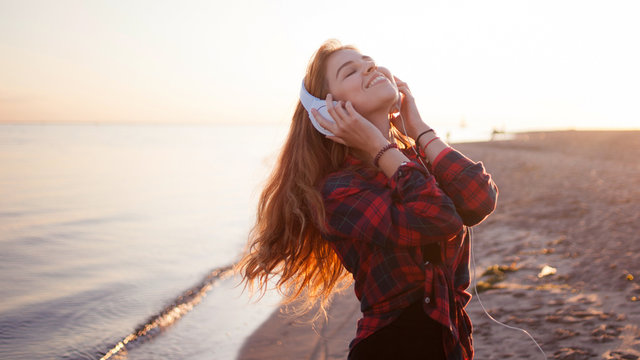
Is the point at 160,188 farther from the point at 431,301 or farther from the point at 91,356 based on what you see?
the point at 431,301

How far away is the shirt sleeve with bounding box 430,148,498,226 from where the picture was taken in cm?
194

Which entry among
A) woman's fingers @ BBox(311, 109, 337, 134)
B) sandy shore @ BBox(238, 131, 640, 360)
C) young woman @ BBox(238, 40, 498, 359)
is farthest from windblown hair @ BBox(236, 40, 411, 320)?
sandy shore @ BBox(238, 131, 640, 360)

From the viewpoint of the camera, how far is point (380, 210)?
1.83 m

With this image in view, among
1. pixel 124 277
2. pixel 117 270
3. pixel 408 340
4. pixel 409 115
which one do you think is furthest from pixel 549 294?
pixel 117 270

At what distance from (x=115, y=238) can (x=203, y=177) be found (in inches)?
662

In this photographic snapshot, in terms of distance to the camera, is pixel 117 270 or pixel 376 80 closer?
pixel 376 80

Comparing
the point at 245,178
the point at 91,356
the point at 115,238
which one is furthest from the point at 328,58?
the point at 245,178

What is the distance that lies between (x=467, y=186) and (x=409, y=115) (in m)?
0.52

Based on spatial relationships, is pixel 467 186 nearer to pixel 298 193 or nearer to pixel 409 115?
pixel 409 115

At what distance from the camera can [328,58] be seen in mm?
2312

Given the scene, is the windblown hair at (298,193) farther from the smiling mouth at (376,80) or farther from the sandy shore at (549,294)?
the sandy shore at (549,294)

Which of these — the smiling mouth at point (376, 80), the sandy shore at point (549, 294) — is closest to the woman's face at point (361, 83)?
the smiling mouth at point (376, 80)

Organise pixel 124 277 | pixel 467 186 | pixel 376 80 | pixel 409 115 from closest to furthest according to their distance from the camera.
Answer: pixel 467 186
pixel 376 80
pixel 409 115
pixel 124 277

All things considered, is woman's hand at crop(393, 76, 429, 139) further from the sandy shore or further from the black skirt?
the sandy shore
